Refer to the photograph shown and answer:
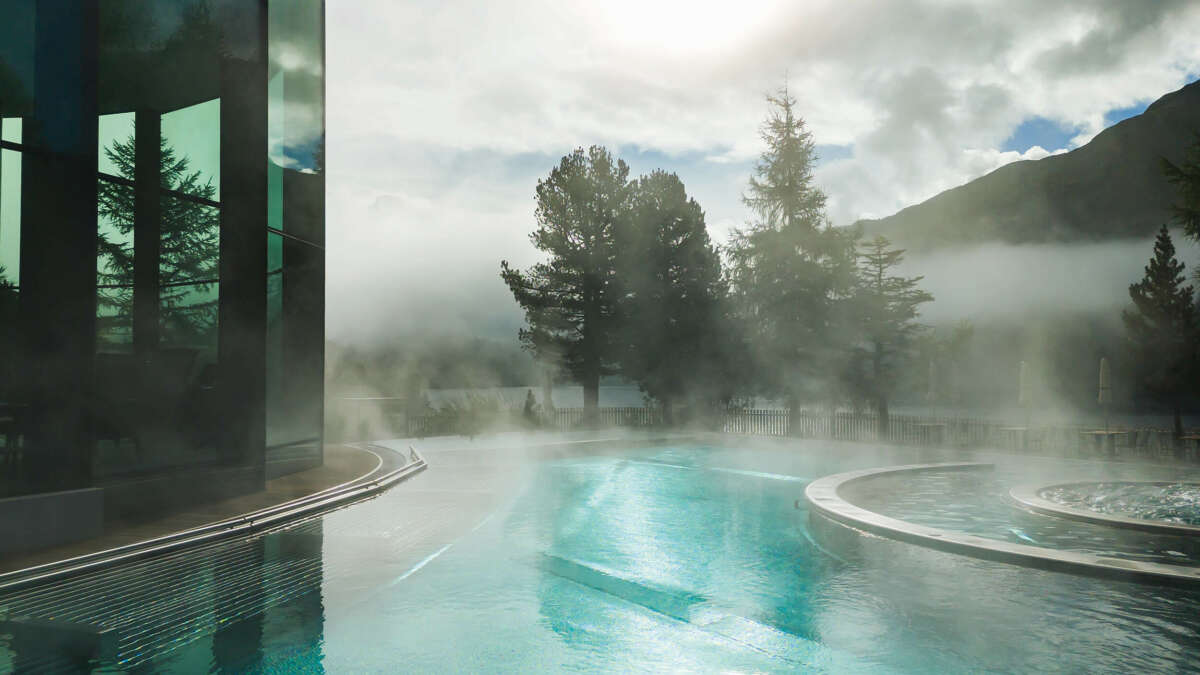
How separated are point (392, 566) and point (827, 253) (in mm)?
29758

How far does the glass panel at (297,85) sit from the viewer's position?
17.0 m

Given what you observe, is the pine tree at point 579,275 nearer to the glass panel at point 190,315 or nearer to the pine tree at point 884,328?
the pine tree at point 884,328

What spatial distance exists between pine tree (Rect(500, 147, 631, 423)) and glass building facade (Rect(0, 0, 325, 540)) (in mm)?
22465

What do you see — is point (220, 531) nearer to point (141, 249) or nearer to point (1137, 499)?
point (141, 249)

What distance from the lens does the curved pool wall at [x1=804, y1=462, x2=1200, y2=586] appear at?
326 inches

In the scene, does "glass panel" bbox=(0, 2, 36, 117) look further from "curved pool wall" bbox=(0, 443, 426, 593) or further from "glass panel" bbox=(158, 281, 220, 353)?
"curved pool wall" bbox=(0, 443, 426, 593)

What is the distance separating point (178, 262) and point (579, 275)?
25.9m

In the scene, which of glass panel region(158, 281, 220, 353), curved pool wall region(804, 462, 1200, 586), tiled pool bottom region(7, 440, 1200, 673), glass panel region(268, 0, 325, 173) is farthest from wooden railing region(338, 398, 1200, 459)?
tiled pool bottom region(7, 440, 1200, 673)

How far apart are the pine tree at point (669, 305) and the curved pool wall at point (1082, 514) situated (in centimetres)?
2409

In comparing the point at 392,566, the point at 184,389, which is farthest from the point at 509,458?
the point at 392,566

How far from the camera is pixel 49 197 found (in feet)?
31.8

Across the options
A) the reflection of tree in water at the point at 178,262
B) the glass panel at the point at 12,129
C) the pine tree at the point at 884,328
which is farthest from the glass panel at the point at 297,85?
the pine tree at the point at 884,328

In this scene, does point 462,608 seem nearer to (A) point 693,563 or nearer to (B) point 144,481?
(A) point 693,563

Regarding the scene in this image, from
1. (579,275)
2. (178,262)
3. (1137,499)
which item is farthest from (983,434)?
(178,262)
